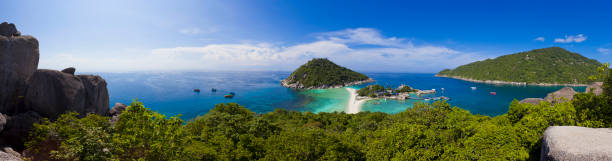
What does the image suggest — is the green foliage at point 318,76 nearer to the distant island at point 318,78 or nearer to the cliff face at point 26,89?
the distant island at point 318,78

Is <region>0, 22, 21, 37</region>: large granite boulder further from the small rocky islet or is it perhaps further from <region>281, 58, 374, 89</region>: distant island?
<region>281, 58, 374, 89</region>: distant island

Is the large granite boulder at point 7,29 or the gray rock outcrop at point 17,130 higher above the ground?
the large granite boulder at point 7,29

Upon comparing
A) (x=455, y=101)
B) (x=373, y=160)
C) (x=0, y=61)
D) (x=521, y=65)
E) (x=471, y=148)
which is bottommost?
(x=455, y=101)

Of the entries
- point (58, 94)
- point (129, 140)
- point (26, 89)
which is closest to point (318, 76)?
point (58, 94)

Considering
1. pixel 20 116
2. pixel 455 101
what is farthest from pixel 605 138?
pixel 455 101

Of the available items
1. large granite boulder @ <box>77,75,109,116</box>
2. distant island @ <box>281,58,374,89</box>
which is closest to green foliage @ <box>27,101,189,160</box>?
large granite boulder @ <box>77,75,109,116</box>

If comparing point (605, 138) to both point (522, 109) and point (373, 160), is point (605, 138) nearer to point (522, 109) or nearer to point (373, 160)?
point (373, 160)

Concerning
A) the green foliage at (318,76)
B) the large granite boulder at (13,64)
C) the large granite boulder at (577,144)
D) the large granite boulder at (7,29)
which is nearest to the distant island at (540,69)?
the green foliage at (318,76)

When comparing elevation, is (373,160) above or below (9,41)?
below
